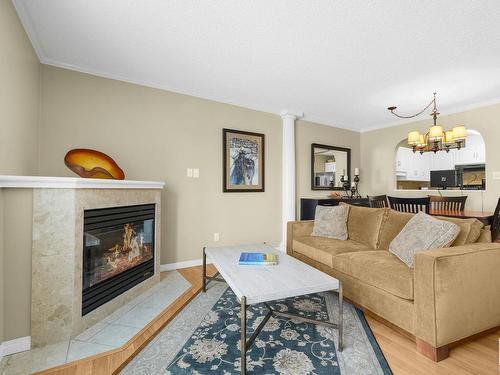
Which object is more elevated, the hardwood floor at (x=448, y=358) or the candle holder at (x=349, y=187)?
the candle holder at (x=349, y=187)

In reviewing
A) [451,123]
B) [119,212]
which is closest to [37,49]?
[119,212]

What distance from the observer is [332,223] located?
2967mm

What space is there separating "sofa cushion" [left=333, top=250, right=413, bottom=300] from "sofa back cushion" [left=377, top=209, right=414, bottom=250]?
29 cm

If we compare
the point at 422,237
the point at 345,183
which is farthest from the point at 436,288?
the point at 345,183

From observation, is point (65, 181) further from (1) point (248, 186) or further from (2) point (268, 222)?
(2) point (268, 222)

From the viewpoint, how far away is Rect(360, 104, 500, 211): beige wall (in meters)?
3.57

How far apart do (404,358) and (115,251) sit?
2295 millimetres

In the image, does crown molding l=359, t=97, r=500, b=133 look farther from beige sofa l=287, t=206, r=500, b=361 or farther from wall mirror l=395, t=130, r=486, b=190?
beige sofa l=287, t=206, r=500, b=361

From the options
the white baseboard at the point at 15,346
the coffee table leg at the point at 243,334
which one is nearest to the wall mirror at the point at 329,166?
the coffee table leg at the point at 243,334

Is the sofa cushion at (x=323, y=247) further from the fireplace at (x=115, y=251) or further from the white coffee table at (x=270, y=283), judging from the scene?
the fireplace at (x=115, y=251)

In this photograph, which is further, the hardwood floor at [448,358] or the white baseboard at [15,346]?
the white baseboard at [15,346]

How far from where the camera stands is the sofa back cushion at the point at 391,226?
2.40 metres

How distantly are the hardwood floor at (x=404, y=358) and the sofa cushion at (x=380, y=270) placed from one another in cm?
31

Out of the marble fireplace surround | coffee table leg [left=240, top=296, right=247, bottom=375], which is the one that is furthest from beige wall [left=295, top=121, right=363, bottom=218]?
the marble fireplace surround
